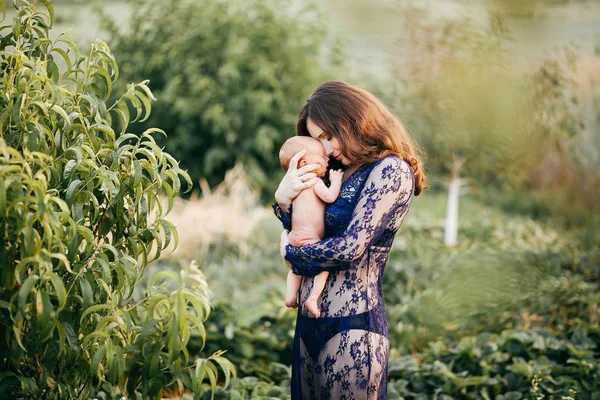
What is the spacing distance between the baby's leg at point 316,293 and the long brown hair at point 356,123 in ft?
1.49

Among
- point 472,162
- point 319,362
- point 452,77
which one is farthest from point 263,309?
point 472,162

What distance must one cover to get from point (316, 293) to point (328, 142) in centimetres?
56

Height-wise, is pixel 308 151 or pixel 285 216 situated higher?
pixel 308 151

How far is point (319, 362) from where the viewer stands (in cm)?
236

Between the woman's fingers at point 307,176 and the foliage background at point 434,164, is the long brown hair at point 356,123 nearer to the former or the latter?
the woman's fingers at point 307,176

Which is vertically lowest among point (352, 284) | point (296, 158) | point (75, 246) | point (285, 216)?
point (352, 284)

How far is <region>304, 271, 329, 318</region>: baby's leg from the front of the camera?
2.35m

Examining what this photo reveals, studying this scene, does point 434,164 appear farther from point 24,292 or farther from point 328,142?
point 24,292

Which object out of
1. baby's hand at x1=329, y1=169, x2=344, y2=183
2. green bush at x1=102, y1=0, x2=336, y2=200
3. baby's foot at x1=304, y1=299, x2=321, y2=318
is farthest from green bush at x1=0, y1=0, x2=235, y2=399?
green bush at x1=102, y1=0, x2=336, y2=200

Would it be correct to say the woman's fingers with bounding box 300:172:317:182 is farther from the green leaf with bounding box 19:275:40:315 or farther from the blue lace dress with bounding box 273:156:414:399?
the green leaf with bounding box 19:275:40:315

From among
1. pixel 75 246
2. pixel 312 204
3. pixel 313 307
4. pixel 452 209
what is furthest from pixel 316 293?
pixel 452 209

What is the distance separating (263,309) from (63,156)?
2.35 m

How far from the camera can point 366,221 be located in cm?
225

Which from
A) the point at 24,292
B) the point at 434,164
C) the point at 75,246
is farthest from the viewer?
the point at 434,164
